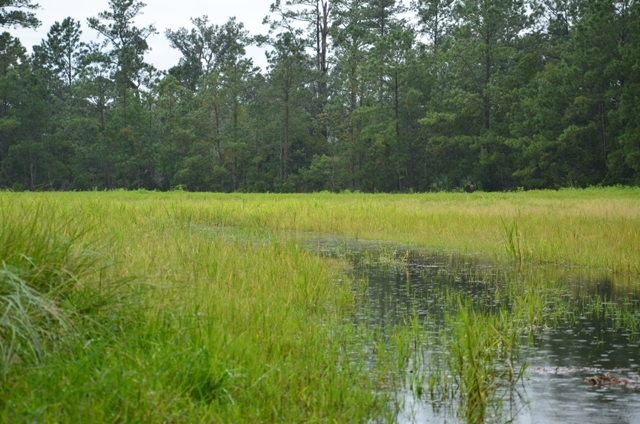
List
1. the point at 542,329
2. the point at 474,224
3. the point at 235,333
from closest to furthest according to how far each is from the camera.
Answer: the point at 235,333, the point at 542,329, the point at 474,224

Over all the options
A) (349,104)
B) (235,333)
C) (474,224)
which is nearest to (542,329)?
(235,333)

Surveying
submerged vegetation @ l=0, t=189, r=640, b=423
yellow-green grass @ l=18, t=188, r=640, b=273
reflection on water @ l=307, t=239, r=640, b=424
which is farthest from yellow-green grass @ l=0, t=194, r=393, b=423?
yellow-green grass @ l=18, t=188, r=640, b=273

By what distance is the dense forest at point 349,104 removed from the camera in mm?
42156

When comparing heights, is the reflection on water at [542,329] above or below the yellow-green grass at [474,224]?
below

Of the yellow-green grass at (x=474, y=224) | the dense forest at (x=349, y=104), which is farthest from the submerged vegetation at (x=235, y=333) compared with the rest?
the dense forest at (x=349, y=104)

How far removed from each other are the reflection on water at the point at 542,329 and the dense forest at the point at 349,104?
90.5ft

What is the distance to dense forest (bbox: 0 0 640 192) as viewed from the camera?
42.2m

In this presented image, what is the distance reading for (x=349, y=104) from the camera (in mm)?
56531

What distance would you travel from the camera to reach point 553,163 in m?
43.5

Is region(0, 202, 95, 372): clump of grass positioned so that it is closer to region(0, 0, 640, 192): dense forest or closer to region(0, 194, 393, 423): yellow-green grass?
region(0, 194, 393, 423): yellow-green grass

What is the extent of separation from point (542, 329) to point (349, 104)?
48.9 m

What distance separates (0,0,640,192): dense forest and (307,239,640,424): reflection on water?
27586mm

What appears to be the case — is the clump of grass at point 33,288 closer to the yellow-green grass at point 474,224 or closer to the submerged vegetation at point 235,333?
the submerged vegetation at point 235,333

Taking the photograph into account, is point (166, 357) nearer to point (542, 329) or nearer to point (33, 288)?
point (33, 288)
